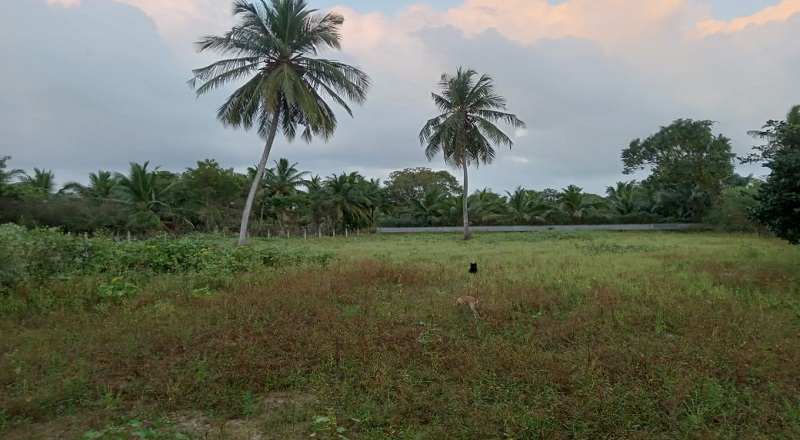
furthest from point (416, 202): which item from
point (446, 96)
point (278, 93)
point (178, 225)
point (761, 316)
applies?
point (761, 316)

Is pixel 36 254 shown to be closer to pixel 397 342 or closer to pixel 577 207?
pixel 397 342

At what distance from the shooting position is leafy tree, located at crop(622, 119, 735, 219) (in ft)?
86.6

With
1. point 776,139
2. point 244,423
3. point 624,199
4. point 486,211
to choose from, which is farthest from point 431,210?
point 244,423

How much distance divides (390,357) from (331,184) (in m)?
26.2

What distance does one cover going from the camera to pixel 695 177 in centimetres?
2683

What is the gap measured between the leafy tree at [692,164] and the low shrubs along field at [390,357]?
22.9 metres

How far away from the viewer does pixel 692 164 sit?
86.7 feet

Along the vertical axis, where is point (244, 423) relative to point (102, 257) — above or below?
below

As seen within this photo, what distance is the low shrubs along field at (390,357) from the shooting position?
9.90 feet

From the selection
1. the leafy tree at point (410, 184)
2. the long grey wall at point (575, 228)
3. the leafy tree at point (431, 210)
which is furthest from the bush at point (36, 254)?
the leafy tree at point (410, 184)

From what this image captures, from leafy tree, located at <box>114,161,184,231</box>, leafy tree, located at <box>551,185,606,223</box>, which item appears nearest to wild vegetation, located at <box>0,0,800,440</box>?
leafy tree, located at <box>114,161,184,231</box>

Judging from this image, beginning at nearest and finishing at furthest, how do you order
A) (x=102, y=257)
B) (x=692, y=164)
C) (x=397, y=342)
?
1. (x=397, y=342)
2. (x=102, y=257)
3. (x=692, y=164)

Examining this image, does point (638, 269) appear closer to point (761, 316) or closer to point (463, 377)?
point (761, 316)

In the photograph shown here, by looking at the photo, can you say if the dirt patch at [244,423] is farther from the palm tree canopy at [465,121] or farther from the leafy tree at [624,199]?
the leafy tree at [624,199]
